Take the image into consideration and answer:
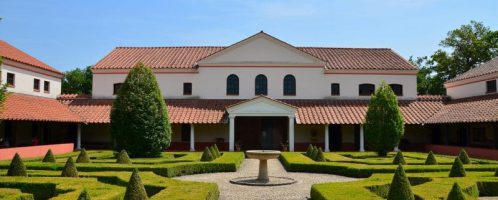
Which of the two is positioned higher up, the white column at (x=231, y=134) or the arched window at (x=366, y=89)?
the arched window at (x=366, y=89)

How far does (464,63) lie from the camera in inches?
2228

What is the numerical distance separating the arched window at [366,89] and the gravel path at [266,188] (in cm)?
1642

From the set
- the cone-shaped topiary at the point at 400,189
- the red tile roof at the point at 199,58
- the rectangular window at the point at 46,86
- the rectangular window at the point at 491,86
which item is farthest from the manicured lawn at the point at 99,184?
the rectangular window at the point at 491,86

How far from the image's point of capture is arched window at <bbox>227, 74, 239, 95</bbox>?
1492 inches

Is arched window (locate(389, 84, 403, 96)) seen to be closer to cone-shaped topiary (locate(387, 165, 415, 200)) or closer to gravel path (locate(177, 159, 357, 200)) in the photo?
gravel path (locate(177, 159, 357, 200))

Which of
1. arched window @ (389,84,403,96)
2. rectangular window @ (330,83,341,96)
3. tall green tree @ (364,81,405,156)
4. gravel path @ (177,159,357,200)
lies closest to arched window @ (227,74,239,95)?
rectangular window @ (330,83,341,96)

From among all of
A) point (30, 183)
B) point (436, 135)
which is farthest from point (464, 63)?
point (30, 183)

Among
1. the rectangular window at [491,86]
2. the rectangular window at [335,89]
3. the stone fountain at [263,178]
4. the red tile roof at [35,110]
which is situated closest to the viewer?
the stone fountain at [263,178]

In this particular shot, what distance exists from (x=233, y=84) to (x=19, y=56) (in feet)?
53.0

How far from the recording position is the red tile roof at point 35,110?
27422 millimetres

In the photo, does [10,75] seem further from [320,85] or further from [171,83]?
[320,85]

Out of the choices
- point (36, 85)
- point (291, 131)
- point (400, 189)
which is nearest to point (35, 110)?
point (36, 85)

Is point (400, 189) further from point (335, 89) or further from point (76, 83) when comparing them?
point (76, 83)

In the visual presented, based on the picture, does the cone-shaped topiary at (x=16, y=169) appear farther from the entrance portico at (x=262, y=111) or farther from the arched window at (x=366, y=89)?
the arched window at (x=366, y=89)
